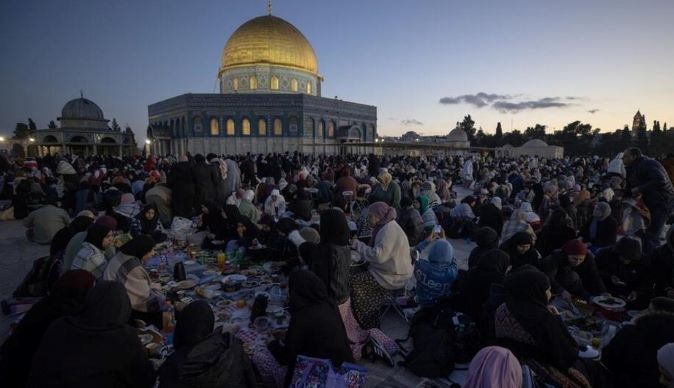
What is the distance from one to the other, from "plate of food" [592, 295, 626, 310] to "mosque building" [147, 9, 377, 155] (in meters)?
27.2

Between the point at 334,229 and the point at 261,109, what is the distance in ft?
101

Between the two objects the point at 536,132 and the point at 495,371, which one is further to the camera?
the point at 536,132

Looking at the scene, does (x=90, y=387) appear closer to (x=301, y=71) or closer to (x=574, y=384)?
(x=574, y=384)

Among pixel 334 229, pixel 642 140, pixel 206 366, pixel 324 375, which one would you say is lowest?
pixel 324 375

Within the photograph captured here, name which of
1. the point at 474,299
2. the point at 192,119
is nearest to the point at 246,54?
the point at 192,119

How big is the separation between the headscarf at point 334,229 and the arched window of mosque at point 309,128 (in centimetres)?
3023

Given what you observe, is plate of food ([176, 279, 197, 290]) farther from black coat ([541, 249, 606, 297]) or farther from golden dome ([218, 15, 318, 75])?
golden dome ([218, 15, 318, 75])

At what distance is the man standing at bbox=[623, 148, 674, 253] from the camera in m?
5.21

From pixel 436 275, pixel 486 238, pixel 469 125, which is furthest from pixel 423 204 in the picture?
pixel 469 125

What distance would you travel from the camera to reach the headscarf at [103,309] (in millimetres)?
2221

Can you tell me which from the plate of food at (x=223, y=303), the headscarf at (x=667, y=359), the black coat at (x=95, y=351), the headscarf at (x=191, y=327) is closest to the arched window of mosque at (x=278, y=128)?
the plate of food at (x=223, y=303)

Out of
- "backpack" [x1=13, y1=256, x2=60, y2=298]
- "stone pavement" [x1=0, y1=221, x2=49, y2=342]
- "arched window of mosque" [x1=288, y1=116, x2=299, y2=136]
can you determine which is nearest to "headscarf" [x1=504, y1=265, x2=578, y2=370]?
"stone pavement" [x1=0, y1=221, x2=49, y2=342]

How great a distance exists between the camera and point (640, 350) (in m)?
2.37

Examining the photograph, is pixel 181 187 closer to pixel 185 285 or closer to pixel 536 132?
pixel 185 285
